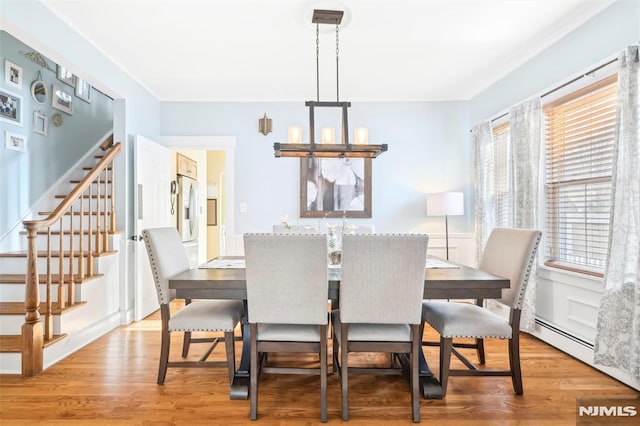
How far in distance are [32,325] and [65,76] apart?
3.08 metres

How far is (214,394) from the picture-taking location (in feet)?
7.14

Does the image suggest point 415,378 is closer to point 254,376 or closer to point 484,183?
point 254,376

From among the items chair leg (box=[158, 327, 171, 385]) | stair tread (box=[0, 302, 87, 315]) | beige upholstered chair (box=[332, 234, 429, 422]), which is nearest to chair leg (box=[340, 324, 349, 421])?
beige upholstered chair (box=[332, 234, 429, 422])

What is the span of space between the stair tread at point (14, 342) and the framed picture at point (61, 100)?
8.52 ft

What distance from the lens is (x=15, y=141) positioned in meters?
3.43

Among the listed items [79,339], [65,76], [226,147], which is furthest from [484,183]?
[65,76]

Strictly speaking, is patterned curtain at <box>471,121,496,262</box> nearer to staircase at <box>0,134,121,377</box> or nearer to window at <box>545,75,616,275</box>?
window at <box>545,75,616,275</box>

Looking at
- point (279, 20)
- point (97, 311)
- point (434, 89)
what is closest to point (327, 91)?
point (434, 89)

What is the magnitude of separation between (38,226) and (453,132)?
4.36 m

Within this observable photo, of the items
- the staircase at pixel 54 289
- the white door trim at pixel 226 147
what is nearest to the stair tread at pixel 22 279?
the staircase at pixel 54 289

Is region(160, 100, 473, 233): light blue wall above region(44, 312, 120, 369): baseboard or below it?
above

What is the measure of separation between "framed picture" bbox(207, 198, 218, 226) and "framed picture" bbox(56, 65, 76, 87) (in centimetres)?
297

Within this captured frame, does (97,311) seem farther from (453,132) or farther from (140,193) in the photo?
(453,132)

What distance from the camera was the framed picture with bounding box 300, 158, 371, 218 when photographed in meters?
4.41
